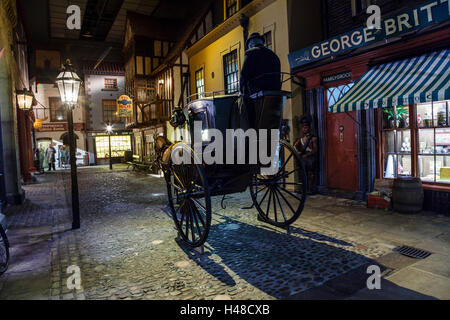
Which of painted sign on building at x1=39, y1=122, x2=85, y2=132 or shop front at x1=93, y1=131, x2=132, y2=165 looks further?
shop front at x1=93, y1=131, x2=132, y2=165

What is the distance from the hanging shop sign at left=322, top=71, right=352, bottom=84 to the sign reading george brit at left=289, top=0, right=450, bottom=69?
0.82m

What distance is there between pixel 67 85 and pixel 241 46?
323 inches

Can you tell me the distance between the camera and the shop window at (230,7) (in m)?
13.4

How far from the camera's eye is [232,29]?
13.4 metres

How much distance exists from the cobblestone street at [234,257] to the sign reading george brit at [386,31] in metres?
4.06

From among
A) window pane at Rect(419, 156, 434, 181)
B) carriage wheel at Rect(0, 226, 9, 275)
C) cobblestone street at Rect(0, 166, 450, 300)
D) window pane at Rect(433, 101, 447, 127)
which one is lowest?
cobblestone street at Rect(0, 166, 450, 300)

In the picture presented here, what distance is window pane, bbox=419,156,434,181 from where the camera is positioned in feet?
22.4

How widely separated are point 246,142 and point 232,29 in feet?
34.3

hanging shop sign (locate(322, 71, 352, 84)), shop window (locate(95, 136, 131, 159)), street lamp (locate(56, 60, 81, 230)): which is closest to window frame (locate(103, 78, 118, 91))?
shop window (locate(95, 136, 131, 159))

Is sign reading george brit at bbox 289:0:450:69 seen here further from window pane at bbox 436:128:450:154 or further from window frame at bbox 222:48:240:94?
window frame at bbox 222:48:240:94

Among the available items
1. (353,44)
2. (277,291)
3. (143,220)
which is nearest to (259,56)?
(277,291)

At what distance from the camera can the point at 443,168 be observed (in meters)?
6.62

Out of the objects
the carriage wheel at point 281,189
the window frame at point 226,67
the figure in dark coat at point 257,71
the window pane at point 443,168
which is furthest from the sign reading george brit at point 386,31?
the window frame at point 226,67

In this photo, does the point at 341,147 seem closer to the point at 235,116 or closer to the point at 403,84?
the point at 403,84
